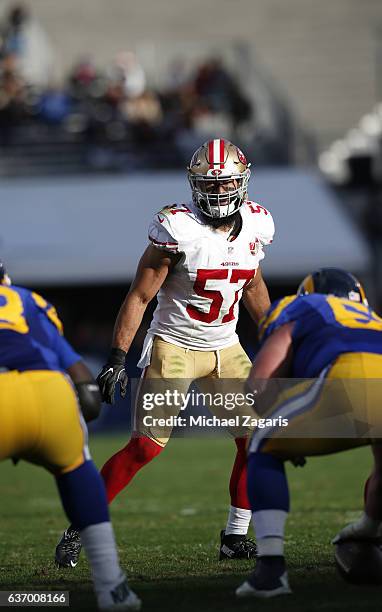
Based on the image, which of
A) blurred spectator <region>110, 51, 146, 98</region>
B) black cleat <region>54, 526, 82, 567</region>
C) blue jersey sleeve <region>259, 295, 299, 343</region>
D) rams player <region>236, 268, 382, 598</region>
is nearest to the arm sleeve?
blue jersey sleeve <region>259, 295, 299, 343</region>

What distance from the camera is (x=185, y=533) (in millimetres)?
6957

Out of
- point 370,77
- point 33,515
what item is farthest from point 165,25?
point 33,515

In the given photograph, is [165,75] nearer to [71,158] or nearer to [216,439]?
[71,158]

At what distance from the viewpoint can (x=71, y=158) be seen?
54.6ft

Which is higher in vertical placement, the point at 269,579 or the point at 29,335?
the point at 29,335

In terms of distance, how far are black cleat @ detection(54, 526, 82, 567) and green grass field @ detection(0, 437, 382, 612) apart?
69 millimetres

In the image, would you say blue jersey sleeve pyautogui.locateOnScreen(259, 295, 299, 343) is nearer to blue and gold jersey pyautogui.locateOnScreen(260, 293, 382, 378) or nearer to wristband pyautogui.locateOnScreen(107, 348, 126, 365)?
blue and gold jersey pyautogui.locateOnScreen(260, 293, 382, 378)

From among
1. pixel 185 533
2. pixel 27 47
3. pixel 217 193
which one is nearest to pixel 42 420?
pixel 217 193

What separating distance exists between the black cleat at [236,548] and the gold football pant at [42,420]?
1769 millimetres

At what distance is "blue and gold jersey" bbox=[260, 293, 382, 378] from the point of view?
14.6ft

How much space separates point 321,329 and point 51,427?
107 cm

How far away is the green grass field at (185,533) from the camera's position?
4.65 metres

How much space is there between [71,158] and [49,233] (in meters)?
1.93

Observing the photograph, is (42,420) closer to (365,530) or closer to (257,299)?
(365,530)
